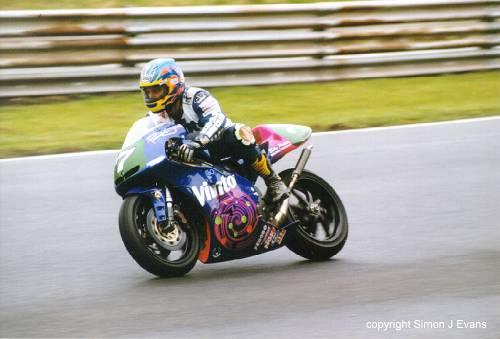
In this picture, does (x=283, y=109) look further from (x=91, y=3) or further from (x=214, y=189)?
(x=214, y=189)

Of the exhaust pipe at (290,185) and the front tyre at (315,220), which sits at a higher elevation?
the exhaust pipe at (290,185)

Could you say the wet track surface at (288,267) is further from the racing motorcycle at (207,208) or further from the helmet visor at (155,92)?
the helmet visor at (155,92)

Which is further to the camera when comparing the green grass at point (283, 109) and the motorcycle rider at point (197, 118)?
the green grass at point (283, 109)

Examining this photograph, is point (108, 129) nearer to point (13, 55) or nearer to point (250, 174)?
point (13, 55)

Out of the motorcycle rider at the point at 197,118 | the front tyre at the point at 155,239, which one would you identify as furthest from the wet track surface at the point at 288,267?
the motorcycle rider at the point at 197,118

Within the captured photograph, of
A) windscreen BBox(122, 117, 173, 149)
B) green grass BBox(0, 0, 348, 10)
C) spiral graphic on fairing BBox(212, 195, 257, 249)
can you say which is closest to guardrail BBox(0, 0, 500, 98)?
green grass BBox(0, 0, 348, 10)

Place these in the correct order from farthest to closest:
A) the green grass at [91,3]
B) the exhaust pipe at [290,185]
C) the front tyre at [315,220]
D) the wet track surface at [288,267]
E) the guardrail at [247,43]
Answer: the green grass at [91,3] → the guardrail at [247,43] → the front tyre at [315,220] → the exhaust pipe at [290,185] → the wet track surface at [288,267]

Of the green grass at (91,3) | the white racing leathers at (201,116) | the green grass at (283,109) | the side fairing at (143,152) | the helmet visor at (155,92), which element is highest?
the helmet visor at (155,92)

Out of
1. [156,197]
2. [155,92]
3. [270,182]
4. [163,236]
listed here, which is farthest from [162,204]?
[270,182]

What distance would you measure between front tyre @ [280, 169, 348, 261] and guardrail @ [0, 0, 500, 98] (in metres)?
5.89

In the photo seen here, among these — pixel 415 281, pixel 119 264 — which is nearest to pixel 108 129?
pixel 119 264

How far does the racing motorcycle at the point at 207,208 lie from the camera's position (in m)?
6.27

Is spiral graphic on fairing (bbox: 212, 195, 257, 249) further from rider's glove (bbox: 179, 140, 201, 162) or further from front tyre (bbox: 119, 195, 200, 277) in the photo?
rider's glove (bbox: 179, 140, 201, 162)

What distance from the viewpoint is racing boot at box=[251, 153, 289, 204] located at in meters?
6.81
